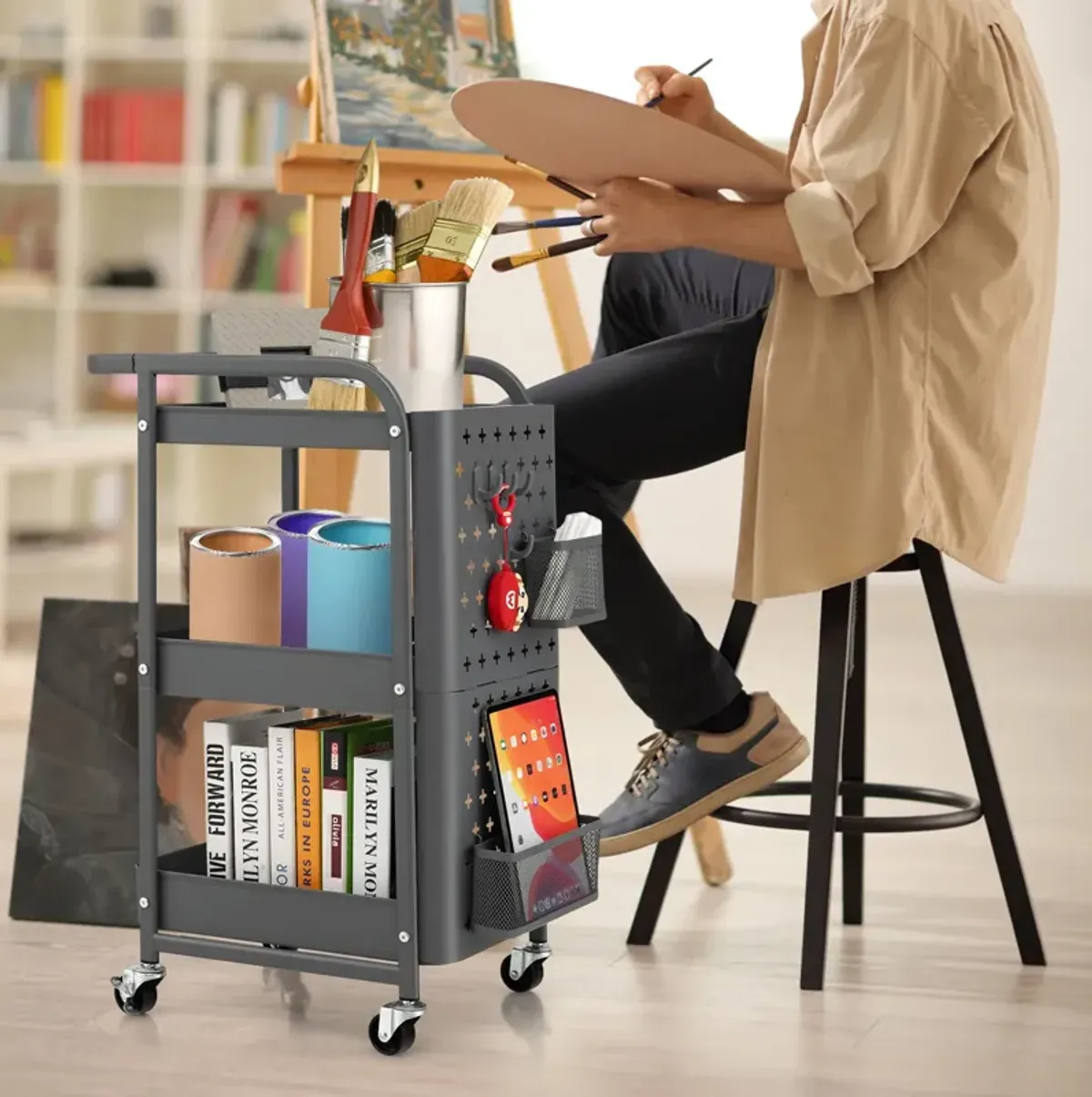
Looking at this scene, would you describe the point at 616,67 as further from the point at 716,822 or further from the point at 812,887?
the point at 812,887

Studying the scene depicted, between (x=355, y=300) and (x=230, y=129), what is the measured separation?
14.7 ft

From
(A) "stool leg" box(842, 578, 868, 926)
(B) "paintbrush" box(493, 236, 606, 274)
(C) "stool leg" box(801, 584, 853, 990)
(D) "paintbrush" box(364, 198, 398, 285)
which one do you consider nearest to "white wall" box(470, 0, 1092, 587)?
(A) "stool leg" box(842, 578, 868, 926)

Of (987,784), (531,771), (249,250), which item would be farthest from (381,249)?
(249,250)

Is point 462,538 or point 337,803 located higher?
point 462,538

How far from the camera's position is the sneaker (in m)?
2.07

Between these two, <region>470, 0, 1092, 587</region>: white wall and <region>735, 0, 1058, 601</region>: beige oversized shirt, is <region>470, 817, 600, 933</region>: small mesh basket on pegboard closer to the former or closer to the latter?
<region>735, 0, 1058, 601</region>: beige oversized shirt

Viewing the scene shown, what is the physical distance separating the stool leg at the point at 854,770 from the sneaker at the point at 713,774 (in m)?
0.18

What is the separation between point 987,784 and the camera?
2.10m

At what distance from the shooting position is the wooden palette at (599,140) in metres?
1.83

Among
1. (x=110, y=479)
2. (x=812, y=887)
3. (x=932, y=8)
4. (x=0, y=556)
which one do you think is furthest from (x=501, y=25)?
(x=110, y=479)

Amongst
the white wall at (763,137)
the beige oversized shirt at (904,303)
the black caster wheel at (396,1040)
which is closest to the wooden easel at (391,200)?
the beige oversized shirt at (904,303)

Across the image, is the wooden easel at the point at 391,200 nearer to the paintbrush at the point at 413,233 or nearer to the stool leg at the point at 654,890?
the stool leg at the point at 654,890

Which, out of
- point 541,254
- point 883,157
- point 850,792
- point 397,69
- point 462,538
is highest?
point 397,69

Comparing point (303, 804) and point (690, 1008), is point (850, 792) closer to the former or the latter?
point (690, 1008)
